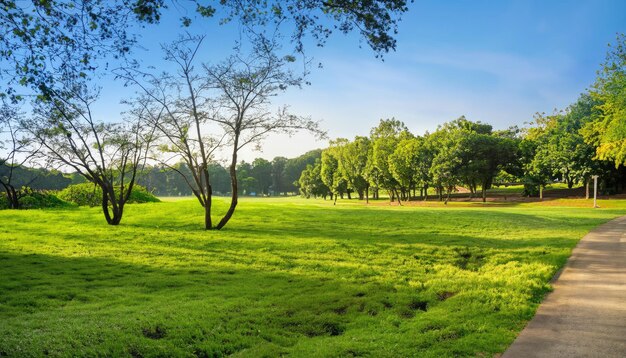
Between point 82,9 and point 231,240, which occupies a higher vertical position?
point 82,9

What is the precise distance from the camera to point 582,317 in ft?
25.0

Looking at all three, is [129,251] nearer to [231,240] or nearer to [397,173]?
[231,240]

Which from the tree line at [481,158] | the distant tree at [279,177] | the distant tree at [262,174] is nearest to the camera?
the tree line at [481,158]

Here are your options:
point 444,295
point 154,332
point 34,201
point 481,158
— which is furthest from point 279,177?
point 154,332

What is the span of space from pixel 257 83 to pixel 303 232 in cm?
805

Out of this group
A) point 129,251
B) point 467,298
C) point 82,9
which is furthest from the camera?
point 129,251

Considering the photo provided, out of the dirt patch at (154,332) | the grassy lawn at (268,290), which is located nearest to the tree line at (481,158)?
the grassy lawn at (268,290)

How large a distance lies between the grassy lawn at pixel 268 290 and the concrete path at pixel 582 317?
0.38 meters

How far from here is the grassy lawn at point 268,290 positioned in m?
6.67

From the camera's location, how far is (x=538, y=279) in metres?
10.8

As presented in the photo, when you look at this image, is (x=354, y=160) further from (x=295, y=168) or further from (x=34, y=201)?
(x=295, y=168)

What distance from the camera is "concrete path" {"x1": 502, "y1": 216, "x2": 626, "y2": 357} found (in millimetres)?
6137

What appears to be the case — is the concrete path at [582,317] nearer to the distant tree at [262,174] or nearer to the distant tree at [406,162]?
the distant tree at [406,162]

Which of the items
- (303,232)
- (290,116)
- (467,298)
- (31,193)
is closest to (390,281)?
(467,298)
